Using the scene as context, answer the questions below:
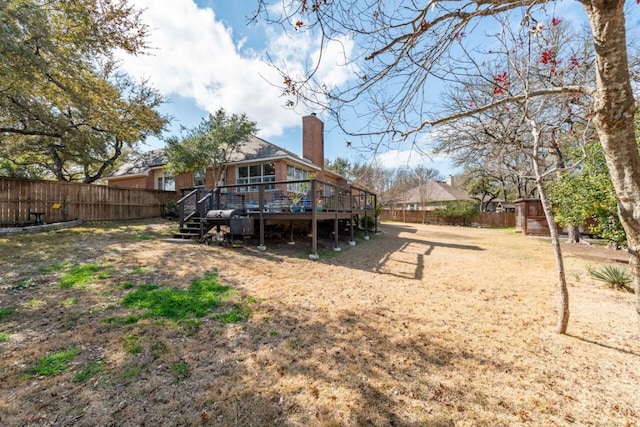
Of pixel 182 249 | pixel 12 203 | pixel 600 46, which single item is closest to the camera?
pixel 600 46

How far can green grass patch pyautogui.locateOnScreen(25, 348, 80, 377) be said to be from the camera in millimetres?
2545

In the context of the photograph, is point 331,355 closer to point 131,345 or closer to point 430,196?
point 131,345

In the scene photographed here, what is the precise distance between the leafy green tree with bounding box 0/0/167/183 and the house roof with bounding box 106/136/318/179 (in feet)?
12.7

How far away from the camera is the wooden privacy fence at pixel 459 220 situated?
2447cm

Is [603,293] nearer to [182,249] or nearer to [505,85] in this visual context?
[505,85]

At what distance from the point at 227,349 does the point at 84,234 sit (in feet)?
31.5

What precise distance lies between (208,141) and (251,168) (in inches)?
114

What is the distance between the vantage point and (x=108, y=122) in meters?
12.0

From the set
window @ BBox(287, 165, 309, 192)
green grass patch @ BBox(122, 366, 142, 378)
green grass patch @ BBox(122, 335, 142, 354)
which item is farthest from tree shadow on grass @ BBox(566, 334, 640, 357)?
window @ BBox(287, 165, 309, 192)

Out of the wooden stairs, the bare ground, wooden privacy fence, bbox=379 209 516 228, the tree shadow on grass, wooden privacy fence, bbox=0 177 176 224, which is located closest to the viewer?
the bare ground

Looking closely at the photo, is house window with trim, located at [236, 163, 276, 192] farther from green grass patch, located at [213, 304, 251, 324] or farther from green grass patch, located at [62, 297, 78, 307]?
green grass patch, located at [213, 304, 251, 324]

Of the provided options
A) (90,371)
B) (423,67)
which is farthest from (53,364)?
(423,67)

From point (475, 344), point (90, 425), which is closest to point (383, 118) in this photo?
point (475, 344)

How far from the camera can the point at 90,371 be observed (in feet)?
8.50
